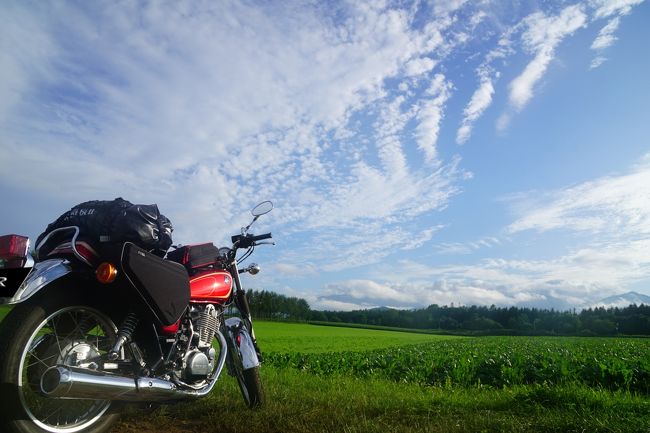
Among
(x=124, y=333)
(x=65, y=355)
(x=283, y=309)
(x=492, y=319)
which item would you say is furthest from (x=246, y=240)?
(x=492, y=319)

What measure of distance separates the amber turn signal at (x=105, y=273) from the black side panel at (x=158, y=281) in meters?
0.09

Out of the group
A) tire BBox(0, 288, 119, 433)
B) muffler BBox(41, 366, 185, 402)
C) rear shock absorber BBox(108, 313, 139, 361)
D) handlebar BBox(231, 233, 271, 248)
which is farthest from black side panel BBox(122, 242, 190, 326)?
handlebar BBox(231, 233, 271, 248)

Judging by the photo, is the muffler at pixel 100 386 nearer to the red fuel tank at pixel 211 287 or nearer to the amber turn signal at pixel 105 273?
the amber turn signal at pixel 105 273

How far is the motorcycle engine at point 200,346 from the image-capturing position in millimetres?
3910

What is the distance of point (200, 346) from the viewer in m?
4.13

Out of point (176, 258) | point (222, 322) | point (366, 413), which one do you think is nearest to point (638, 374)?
point (366, 413)

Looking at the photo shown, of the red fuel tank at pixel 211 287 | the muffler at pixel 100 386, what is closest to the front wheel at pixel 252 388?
the red fuel tank at pixel 211 287

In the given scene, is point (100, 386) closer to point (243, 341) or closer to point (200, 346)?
point (200, 346)

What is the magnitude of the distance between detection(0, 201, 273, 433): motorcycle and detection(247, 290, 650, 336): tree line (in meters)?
43.3

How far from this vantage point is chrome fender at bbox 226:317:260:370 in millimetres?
4840

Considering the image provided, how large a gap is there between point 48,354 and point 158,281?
2.84 ft

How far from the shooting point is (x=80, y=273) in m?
3.30

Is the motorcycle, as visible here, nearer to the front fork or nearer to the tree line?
the front fork

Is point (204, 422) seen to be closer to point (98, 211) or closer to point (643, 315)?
point (98, 211)
